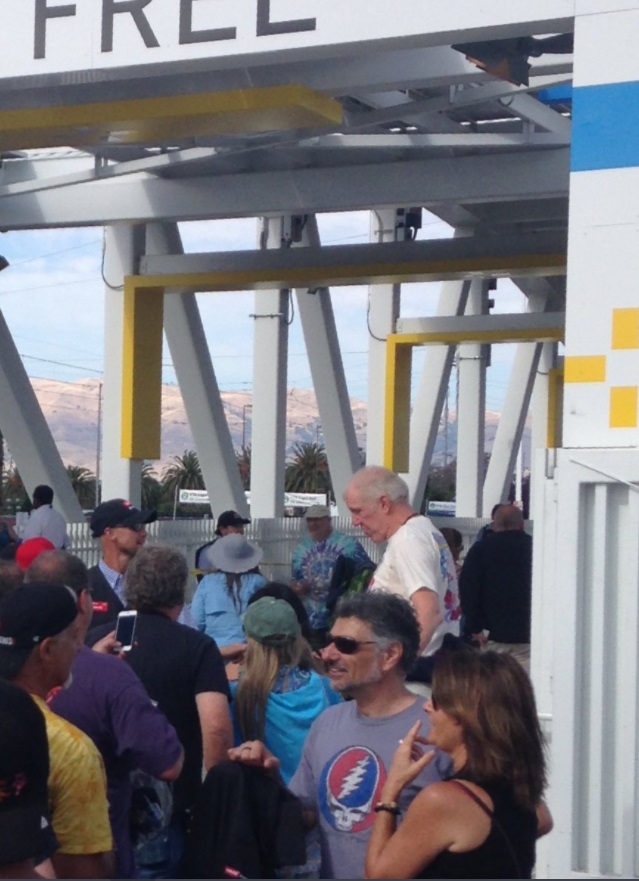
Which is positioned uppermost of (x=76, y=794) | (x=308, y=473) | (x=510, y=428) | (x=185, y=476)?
(x=510, y=428)

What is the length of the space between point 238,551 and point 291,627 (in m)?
3.36

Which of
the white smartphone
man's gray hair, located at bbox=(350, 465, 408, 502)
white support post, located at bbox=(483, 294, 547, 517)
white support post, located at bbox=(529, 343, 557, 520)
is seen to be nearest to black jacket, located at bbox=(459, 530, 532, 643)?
man's gray hair, located at bbox=(350, 465, 408, 502)

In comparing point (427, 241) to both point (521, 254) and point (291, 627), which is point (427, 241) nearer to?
point (521, 254)

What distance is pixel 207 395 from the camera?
18125mm

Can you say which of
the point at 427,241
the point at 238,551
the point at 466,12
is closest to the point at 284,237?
the point at 427,241

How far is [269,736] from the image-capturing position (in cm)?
498

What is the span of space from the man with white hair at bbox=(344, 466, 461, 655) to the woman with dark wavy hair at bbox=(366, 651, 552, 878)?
194 centimetres

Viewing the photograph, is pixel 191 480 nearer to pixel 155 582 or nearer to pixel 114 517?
pixel 114 517

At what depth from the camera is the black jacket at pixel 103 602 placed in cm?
611

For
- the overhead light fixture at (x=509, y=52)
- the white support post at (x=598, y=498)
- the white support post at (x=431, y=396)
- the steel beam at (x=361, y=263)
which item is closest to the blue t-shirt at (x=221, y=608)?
the overhead light fixture at (x=509, y=52)

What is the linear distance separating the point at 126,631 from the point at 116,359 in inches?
418

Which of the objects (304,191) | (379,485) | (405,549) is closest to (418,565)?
(405,549)

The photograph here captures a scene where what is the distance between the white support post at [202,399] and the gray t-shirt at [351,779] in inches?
515

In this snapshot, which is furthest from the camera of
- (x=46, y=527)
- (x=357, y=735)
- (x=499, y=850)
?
(x=46, y=527)
